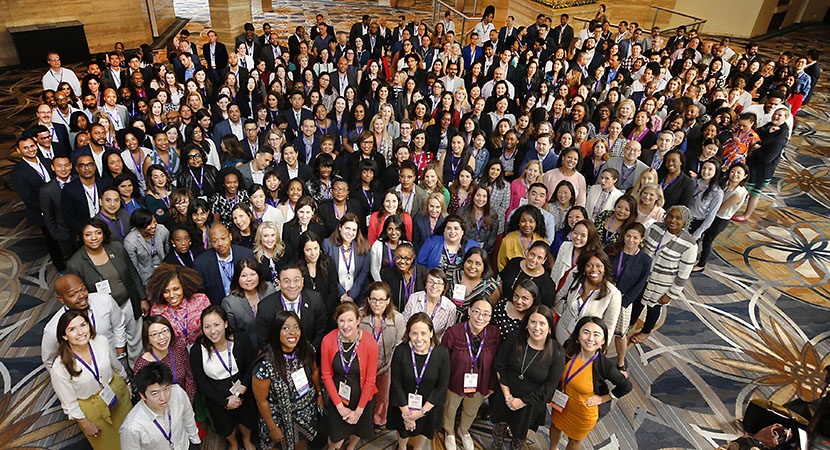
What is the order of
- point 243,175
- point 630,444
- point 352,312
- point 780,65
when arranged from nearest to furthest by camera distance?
point 352,312, point 630,444, point 243,175, point 780,65

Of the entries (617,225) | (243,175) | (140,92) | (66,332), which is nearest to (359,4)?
(140,92)

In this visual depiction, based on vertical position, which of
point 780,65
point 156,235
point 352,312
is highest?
point 780,65

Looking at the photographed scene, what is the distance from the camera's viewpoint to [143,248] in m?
4.38

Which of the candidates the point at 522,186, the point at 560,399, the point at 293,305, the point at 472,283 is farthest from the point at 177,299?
the point at 522,186

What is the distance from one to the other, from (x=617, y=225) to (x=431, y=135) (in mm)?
3055

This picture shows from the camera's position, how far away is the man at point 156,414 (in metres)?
2.83

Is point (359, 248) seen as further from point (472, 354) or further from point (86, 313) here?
point (86, 313)

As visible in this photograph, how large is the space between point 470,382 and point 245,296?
187cm

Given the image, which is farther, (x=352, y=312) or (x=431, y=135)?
(x=431, y=135)

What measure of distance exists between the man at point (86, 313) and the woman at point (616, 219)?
14.4ft

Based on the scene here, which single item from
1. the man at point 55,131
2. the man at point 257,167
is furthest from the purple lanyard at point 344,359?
the man at point 55,131

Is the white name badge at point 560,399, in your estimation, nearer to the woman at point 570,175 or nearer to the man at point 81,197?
the woman at point 570,175

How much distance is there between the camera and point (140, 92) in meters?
7.89

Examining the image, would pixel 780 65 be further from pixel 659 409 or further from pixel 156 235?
pixel 156 235
